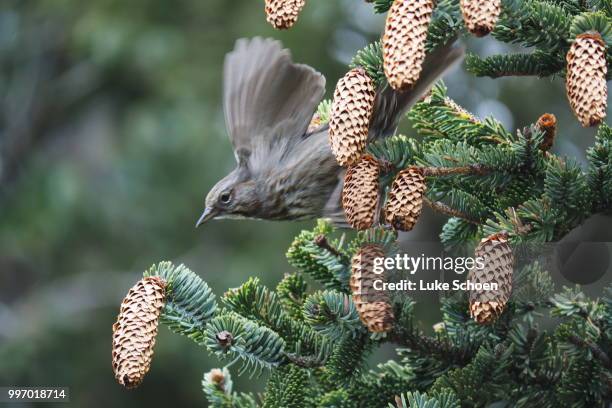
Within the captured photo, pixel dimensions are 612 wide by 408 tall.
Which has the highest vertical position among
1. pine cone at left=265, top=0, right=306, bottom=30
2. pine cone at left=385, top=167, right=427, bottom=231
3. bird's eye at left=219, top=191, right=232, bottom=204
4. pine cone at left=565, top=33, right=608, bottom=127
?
bird's eye at left=219, top=191, right=232, bottom=204

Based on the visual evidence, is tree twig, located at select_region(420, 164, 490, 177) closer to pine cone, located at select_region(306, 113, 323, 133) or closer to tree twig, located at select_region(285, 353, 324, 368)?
tree twig, located at select_region(285, 353, 324, 368)

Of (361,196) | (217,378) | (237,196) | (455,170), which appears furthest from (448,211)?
(237,196)

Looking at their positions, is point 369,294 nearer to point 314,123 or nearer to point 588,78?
point 588,78

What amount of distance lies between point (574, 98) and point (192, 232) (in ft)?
31.4

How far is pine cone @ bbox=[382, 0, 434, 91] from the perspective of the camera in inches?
66.5

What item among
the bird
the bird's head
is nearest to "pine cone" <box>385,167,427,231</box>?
the bird

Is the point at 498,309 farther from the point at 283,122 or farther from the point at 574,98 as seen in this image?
the point at 283,122

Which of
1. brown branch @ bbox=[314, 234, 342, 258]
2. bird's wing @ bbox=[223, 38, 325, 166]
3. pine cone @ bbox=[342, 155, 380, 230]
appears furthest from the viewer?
bird's wing @ bbox=[223, 38, 325, 166]

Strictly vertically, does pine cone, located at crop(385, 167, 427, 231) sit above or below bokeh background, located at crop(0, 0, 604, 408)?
below

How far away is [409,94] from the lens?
2385 mm

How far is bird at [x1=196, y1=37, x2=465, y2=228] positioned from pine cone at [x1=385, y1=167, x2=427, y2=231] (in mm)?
558

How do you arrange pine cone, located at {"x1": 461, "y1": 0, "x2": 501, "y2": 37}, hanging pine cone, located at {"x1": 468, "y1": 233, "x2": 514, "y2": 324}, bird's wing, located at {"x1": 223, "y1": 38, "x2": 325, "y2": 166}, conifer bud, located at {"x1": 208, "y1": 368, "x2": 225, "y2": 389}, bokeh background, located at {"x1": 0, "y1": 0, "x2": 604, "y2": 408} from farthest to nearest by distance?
bokeh background, located at {"x1": 0, "y1": 0, "x2": 604, "y2": 408}, bird's wing, located at {"x1": 223, "y1": 38, "x2": 325, "y2": 166}, conifer bud, located at {"x1": 208, "y1": 368, "x2": 225, "y2": 389}, hanging pine cone, located at {"x1": 468, "y1": 233, "x2": 514, "y2": 324}, pine cone, located at {"x1": 461, "y1": 0, "x2": 501, "y2": 37}

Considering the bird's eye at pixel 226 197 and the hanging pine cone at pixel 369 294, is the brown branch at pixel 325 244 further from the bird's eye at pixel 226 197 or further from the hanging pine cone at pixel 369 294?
the bird's eye at pixel 226 197

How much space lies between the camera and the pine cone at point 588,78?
1691mm
